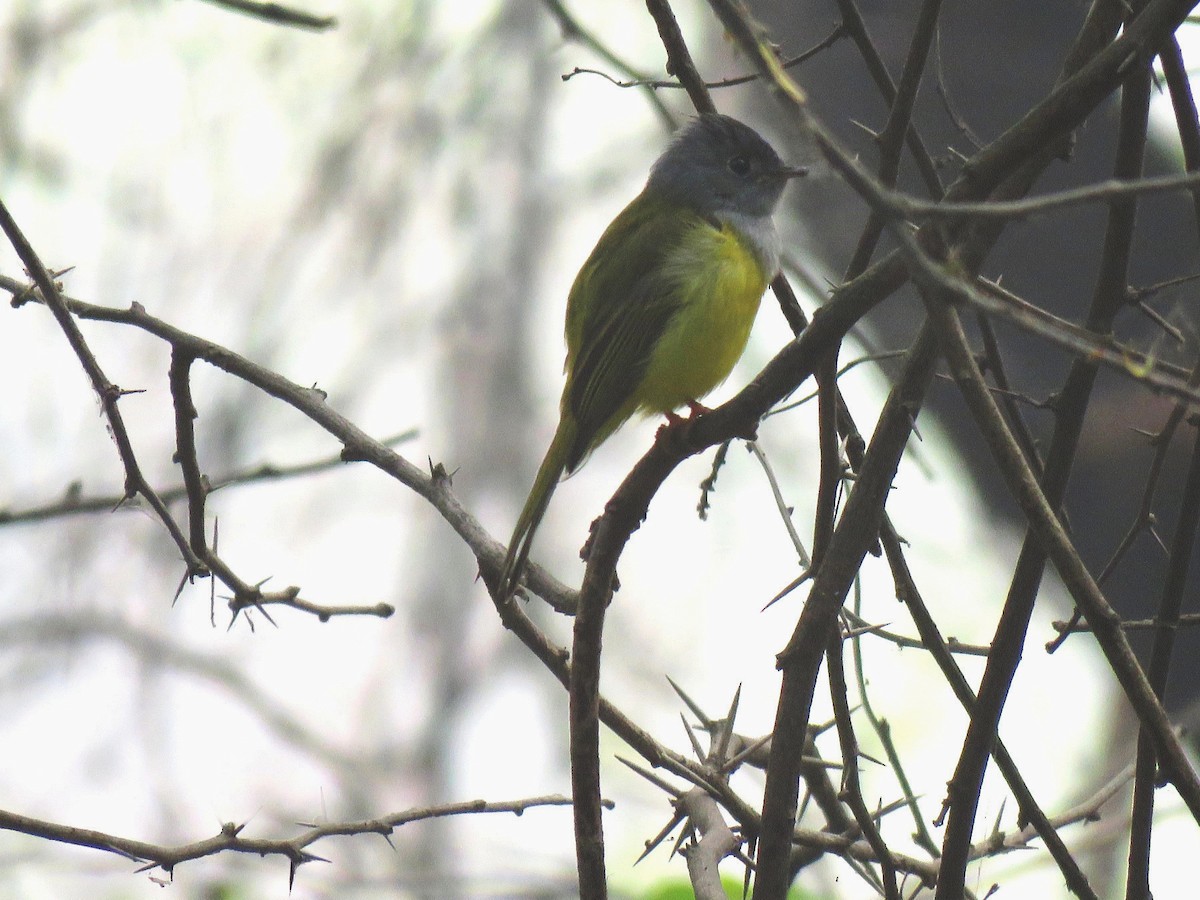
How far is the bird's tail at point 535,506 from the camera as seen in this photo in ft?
8.79

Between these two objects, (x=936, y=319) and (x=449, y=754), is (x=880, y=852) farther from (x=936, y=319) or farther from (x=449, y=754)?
(x=449, y=754)

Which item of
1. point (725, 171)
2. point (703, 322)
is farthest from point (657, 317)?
point (725, 171)

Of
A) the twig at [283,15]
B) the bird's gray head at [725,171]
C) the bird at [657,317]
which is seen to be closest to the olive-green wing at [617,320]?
the bird at [657,317]

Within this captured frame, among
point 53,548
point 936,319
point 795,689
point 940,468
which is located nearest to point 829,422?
point 795,689

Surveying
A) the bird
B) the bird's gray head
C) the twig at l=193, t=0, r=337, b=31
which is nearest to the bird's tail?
the bird

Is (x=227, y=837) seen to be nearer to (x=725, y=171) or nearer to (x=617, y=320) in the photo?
(x=617, y=320)

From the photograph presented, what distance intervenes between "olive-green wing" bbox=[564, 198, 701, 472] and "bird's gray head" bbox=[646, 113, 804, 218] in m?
0.26

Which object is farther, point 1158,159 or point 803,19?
point 803,19

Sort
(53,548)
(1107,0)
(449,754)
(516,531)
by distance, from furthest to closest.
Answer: (449,754) → (53,548) → (516,531) → (1107,0)

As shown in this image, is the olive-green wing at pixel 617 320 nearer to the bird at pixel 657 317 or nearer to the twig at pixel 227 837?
the bird at pixel 657 317

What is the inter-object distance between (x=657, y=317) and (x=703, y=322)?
158mm

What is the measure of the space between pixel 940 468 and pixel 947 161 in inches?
207

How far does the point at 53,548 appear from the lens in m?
10.4

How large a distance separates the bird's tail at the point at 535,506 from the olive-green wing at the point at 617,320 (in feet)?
0.13
